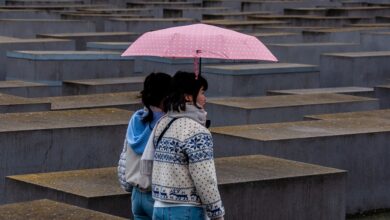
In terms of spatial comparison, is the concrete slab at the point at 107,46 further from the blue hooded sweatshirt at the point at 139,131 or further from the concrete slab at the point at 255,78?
the blue hooded sweatshirt at the point at 139,131

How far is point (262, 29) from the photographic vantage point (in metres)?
23.6

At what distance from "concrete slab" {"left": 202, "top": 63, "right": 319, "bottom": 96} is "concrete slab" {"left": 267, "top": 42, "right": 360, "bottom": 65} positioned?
7.67ft

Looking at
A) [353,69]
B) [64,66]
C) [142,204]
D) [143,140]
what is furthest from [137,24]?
[142,204]

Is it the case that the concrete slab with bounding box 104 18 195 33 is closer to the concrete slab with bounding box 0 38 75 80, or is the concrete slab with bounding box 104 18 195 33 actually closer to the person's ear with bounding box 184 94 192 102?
the concrete slab with bounding box 0 38 75 80

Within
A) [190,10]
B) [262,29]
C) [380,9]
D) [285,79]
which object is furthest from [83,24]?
[380,9]

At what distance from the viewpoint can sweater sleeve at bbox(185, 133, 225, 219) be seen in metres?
5.80

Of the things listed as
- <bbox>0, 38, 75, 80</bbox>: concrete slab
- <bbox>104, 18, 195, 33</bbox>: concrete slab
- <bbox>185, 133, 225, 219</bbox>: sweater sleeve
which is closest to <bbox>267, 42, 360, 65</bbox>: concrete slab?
<bbox>0, 38, 75, 80</bbox>: concrete slab

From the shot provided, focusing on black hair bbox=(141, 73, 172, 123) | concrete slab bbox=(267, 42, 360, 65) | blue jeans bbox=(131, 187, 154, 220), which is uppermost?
black hair bbox=(141, 73, 172, 123)

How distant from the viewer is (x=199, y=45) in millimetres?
7984

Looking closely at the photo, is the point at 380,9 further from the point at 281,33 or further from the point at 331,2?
the point at 281,33

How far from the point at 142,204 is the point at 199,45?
6.19 ft

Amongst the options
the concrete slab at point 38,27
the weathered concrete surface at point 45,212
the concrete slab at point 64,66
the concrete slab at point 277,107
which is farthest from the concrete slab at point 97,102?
the concrete slab at point 38,27

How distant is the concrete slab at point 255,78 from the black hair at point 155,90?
925cm

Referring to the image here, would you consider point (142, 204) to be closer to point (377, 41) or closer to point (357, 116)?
point (357, 116)
